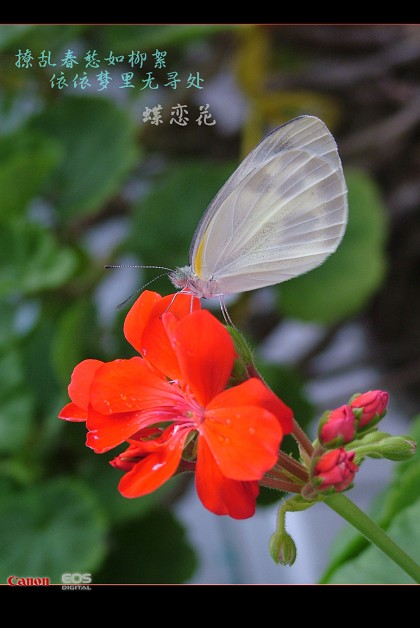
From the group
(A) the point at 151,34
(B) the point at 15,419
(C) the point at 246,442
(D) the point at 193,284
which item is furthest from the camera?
(A) the point at 151,34

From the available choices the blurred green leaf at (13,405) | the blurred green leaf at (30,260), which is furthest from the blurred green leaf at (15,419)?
the blurred green leaf at (30,260)

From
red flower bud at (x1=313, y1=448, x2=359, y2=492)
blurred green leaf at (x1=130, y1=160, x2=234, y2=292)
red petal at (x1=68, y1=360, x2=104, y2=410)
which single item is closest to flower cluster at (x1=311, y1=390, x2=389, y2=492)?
red flower bud at (x1=313, y1=448, x2=359, y2=492)

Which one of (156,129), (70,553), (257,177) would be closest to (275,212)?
(257,177)

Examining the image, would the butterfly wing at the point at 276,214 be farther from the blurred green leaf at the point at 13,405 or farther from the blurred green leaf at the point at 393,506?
the blurred green leaf at the point at 13,405

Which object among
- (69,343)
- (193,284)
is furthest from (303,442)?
(69,343)

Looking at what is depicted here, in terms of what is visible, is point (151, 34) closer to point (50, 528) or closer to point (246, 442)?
point (50, 528)

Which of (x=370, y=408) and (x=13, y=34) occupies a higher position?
(x=13, y=34)
